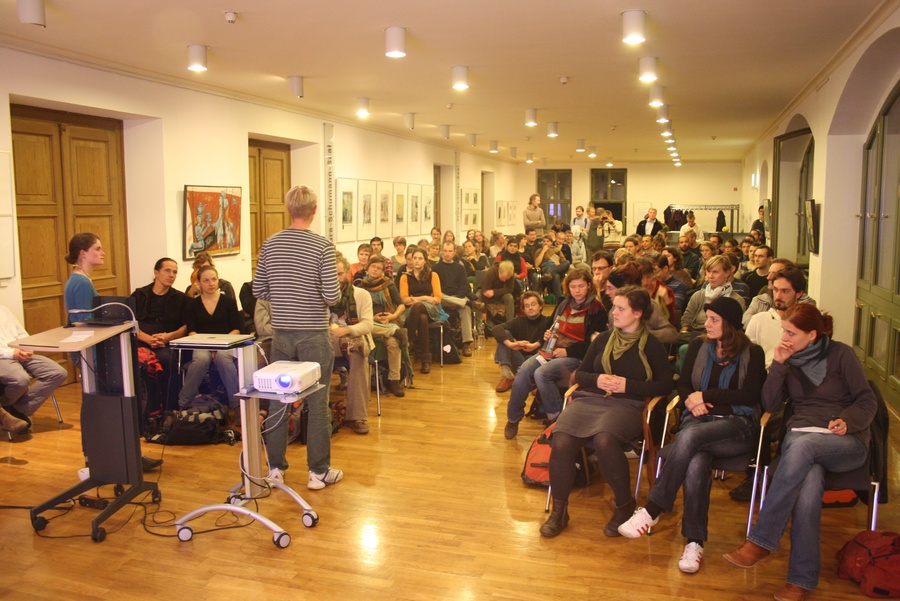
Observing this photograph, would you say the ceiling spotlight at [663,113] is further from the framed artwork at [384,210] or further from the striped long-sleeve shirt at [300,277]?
the striped long-sleeve shirt at [300,277]

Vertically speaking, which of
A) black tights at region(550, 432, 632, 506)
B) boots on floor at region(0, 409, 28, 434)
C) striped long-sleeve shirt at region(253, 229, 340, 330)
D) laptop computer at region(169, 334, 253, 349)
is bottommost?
boots on floor at region(0, 409, 28, 434)

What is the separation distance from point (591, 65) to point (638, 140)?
31.9ft

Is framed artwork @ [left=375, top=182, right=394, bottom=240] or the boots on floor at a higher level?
framed artwork @ [left=375, top=182, right=394, bottom=240]

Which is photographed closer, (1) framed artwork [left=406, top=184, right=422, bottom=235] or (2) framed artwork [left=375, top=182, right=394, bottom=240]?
(2) framed artwork [left=375, top=182, right=394, bottom=240]

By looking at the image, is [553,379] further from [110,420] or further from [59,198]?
[59,198]

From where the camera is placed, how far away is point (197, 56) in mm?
6914

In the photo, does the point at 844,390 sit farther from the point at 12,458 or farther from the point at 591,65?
the point at 12,458

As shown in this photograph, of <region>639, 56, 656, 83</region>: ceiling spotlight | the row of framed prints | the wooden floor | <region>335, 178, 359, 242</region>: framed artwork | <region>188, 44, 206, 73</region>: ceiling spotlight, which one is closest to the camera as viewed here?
the wooden floor

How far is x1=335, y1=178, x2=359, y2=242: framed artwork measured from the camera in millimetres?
12032

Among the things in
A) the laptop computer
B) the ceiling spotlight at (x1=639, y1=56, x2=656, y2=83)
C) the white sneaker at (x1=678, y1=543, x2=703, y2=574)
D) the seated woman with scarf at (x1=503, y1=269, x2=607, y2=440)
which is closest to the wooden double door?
the laptop computer

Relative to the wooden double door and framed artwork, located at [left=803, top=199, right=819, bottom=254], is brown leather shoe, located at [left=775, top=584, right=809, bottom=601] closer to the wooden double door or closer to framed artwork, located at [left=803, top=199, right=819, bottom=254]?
framed artwork, located at [left=803, top=199, right=819, bottom=254]

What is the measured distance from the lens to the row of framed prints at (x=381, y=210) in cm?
1228

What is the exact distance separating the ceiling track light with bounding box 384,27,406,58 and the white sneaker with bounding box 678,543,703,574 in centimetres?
443

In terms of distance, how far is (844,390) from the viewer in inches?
154
